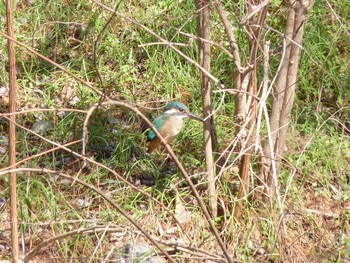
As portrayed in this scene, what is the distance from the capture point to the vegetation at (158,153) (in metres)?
3.92

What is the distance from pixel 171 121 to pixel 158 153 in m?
0.41

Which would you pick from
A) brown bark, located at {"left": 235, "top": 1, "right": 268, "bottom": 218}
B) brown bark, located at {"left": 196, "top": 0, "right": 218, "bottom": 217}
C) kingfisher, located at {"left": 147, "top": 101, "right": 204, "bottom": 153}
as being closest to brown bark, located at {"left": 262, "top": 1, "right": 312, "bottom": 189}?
brown bark, located at {"left": 235, "top": 1, "right": 268, "bottom": 218}

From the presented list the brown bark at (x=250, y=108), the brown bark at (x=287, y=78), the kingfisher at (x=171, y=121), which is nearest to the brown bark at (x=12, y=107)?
the brown bark at (x=250, y=108)

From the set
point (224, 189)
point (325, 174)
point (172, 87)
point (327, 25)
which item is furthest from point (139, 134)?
point (327, 25)

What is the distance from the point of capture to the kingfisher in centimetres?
427

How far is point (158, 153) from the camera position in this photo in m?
4.57

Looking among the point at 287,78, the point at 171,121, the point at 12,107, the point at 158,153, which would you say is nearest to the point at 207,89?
the point at 287,78

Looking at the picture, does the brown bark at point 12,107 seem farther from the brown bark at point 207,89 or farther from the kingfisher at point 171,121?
the kingfisher at point 171,121

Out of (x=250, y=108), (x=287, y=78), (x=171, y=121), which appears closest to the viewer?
(x=250, y=108)

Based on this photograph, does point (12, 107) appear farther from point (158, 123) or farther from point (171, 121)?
point (158, 123)

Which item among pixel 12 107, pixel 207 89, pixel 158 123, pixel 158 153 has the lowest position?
pixel 158 153

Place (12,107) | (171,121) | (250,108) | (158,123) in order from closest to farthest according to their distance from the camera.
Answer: (12,107)
(250,108)
(171,121)
(158,123)

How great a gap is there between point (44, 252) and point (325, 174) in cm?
195

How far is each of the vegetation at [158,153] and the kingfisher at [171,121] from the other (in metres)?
0.19
